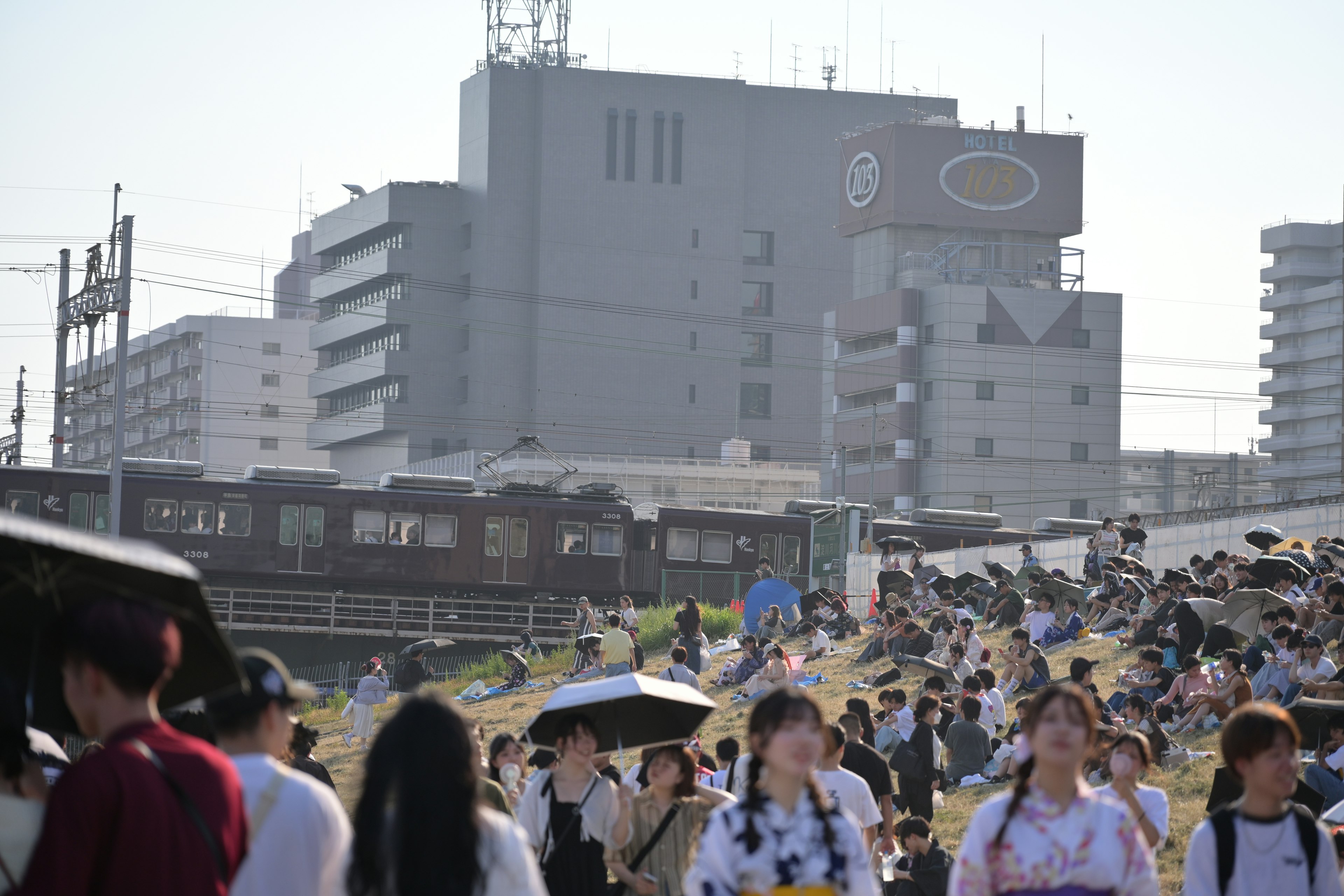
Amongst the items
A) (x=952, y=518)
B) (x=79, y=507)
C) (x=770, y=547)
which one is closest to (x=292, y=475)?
(x=79, y=507)

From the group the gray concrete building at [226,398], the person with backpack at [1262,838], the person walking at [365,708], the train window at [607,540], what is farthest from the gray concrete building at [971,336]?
the person with backpack at [1262,838]

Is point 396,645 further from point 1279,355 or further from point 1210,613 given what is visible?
point 1279,355

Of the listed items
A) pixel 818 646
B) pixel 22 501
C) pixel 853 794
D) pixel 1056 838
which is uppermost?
pixel 22 501

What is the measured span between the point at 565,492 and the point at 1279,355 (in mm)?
83252

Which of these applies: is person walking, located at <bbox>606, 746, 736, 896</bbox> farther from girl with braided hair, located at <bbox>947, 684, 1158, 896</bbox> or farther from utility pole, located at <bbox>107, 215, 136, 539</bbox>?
utility pole, located at <bbox>107, 215, 136, 539</bbox>

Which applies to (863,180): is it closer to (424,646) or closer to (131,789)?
(424,646)

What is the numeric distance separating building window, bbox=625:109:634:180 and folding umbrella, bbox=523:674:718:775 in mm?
89387

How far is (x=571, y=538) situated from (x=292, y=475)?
262 inches

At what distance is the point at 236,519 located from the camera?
35875 millimetres

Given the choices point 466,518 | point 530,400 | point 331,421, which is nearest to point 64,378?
point 466,518

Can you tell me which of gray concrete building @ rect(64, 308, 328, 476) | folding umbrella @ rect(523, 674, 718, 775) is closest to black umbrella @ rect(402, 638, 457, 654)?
folding umbrella @ rect(523, 674, 718, 775)

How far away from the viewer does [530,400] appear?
92812 mm

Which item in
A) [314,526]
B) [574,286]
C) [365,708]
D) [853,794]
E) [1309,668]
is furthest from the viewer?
[574,286]

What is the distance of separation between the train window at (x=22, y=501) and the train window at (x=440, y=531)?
27.8ft
